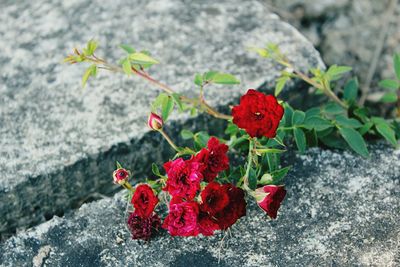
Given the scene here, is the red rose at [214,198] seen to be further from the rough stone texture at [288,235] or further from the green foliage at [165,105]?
the green foliage at [165,105]

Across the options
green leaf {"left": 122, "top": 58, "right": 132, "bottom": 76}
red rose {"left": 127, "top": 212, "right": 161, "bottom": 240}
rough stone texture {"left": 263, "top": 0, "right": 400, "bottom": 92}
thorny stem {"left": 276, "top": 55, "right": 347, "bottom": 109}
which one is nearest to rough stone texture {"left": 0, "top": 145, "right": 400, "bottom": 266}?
red rose {"left": 127, "top": 212, "right": 161, "bottom": 240}

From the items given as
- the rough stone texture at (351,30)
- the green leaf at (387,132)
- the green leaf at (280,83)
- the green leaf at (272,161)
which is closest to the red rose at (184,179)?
the green leaf at (272,161)

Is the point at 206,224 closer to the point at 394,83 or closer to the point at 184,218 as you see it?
the point at 184,218

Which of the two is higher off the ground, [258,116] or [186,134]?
[258,116]

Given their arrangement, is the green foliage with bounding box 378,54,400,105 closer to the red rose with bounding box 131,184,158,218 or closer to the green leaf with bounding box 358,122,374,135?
the green leaf with bounding box 358,122,374,135

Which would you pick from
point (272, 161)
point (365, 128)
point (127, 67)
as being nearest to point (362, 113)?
point (365, 128)

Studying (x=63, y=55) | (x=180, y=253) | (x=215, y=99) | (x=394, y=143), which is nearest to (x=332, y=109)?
(x=394, y=143)

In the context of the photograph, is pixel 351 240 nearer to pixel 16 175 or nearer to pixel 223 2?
pixel 16 175
